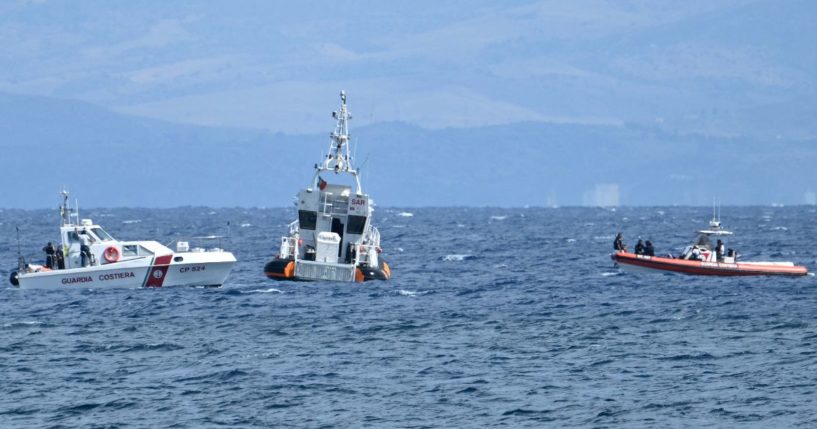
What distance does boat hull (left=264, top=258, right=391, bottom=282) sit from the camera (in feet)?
210

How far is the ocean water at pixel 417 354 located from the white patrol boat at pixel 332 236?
110 cm

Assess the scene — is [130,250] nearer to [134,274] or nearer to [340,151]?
[134,274]

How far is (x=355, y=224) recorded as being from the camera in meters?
64.7

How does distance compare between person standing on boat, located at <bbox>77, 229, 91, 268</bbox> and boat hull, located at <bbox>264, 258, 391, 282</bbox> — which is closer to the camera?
person standing on boat, located at <bbox>77, 229, 91, 268</bbox>

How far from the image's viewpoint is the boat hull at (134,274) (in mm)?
60406

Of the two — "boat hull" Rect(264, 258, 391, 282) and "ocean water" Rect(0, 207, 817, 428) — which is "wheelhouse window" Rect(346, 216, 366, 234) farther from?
"ocean water" Rect(0, 207, 817, 428)

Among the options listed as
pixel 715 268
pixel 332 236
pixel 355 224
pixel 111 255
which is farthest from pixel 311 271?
pixel 715 268

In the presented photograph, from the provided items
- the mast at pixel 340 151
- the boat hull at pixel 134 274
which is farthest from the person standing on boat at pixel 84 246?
the mast at pixel 340 151

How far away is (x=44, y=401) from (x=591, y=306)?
25.7 meters

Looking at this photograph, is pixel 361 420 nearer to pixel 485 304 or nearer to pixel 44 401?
pixel 44 401

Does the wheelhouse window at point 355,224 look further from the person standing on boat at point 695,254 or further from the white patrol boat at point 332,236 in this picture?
the person standing on boat at point 695,254

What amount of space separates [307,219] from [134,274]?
825 cm

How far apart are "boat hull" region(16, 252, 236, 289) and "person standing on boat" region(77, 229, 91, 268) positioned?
0.45 m

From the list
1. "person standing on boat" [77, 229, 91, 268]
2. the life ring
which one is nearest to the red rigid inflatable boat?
the life ring
